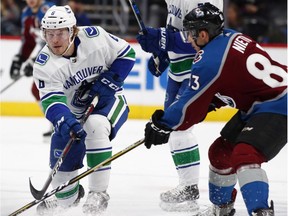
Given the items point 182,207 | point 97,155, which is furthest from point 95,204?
point 182,207

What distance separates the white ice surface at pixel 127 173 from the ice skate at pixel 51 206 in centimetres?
4

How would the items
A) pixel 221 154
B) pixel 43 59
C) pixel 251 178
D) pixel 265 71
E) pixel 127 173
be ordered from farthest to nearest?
pixel 127 173
pixel 43 59
pixel 221 154
pixel 265 71
pixel 251 178

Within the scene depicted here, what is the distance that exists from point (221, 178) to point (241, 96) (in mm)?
508

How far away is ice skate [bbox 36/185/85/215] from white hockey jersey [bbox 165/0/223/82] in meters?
0.76

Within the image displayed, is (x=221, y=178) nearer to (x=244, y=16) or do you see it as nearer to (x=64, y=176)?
(x=64, y=176)

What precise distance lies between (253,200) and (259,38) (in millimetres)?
4737

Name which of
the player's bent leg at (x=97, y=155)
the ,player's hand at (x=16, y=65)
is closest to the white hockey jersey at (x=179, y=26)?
the player's bent leg at (x=97, y=155)

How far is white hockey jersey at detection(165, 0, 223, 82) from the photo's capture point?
372cm

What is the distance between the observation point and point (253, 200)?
272cm

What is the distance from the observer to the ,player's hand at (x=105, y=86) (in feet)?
11.6

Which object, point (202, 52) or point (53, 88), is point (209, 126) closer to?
point (53, 88)

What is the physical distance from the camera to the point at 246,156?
2744 mm

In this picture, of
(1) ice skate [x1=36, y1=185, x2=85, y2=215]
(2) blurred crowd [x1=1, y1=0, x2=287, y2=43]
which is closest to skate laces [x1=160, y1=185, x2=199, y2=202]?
(1) ice skate [x1=36, y1=185, x2=85, y2=215]

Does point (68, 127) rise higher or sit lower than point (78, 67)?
lower
